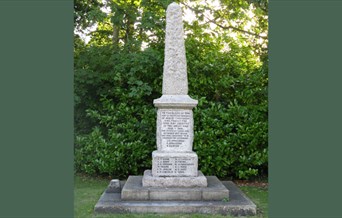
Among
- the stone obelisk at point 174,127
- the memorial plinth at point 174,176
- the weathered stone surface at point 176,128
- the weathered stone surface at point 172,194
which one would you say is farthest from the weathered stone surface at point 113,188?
the weathered stone surface at point 176,128

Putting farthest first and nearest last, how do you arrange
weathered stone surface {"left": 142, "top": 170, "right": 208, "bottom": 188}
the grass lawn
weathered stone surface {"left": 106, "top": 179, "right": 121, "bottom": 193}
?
weathered stone surface {"left": 106, "top": 179, "right": 121, "bottom": 193} < weathered stone surface {"left": 142, "top": 170, "right": 208, "bottom": 188} < the grass lawn

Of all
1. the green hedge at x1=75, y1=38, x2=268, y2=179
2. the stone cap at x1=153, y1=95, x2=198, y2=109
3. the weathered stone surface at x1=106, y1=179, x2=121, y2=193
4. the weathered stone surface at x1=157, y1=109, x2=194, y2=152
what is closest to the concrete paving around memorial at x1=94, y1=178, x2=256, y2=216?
the weathered stone surface at x1=106, y1=179, x2=121, y2=193

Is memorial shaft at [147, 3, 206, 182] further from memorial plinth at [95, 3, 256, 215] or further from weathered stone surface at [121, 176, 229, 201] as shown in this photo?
weathered stone surface at [121, 176, 229, 201]

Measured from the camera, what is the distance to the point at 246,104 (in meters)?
10.2

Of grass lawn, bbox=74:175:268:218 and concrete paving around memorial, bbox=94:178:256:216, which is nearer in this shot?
grass lawn, bbox=74:175:268:218

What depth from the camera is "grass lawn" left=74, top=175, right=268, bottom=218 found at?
20.9 feet

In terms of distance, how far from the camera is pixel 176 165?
7461 mm

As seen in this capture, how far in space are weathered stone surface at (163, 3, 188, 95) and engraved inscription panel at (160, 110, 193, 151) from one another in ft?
1.44

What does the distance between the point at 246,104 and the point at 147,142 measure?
113 inches

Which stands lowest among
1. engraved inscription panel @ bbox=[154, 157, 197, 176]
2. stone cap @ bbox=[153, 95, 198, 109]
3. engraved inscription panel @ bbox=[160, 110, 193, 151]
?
engraved inscription panel @ bbox=[154, 157, 197, 176]

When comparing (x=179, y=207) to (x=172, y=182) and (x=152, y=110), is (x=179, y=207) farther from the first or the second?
(x=152, y=110)

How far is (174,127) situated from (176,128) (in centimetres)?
5

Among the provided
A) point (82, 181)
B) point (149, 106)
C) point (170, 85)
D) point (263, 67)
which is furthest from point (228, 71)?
point (82, 181)

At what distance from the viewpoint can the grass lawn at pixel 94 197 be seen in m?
6.36
